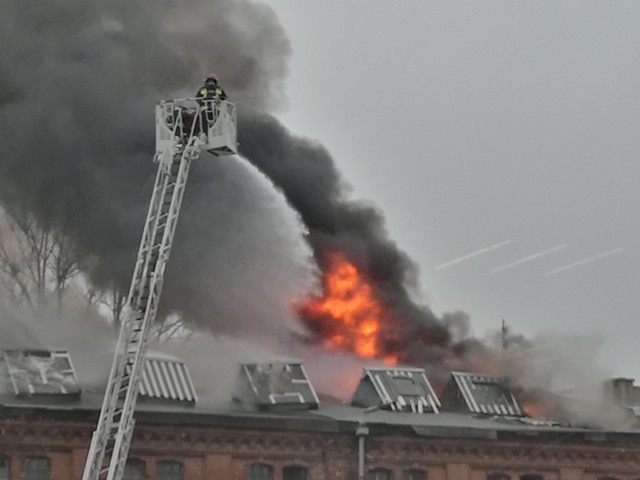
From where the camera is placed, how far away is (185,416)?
124 feet

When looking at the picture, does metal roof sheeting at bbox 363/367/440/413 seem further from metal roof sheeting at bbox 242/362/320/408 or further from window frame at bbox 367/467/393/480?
window frame at bbox 367/467/393/480

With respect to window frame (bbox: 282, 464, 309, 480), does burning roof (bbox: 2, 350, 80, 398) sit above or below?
above

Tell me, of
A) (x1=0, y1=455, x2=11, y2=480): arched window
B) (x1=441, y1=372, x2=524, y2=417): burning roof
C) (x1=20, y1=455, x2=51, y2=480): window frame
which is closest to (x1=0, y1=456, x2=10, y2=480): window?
(x1=0, y1=455, x2=11, y2=480): arched window

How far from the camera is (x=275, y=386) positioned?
135 feet

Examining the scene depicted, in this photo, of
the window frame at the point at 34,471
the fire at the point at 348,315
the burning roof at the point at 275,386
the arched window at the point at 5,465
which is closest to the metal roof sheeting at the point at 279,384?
the burning roof at the point at 275,386

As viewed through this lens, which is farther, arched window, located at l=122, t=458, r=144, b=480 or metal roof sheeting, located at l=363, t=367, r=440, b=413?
metal roof sheeting, located at l=363, t=367, r=440, b=413

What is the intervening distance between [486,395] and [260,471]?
30.3 ft

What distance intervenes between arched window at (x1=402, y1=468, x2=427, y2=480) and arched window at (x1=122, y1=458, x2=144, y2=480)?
308 inches

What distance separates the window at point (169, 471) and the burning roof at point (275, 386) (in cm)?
341

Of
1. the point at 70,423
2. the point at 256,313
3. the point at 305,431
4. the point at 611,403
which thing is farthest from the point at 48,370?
the point at 611,403

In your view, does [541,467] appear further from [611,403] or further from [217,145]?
[217,145]

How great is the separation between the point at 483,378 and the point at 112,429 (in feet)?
47.0

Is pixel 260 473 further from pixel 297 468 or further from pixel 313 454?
pixel 313 454

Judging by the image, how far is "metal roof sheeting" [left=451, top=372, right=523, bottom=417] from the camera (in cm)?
4422
